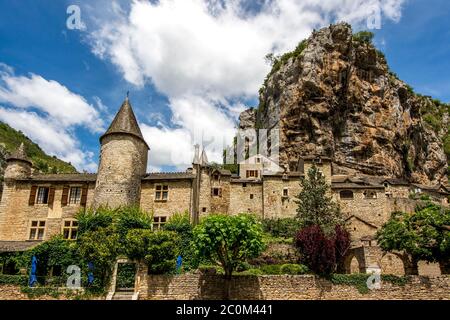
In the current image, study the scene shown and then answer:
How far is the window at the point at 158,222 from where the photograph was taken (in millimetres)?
29203

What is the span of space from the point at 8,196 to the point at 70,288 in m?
14.1

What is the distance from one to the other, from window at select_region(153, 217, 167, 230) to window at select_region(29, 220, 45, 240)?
9188 millimetres

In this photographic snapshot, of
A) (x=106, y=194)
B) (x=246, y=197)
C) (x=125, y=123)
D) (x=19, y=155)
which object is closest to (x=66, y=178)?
(x=19, y=155)

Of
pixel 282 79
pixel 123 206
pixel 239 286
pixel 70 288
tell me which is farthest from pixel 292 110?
pixel 70 288

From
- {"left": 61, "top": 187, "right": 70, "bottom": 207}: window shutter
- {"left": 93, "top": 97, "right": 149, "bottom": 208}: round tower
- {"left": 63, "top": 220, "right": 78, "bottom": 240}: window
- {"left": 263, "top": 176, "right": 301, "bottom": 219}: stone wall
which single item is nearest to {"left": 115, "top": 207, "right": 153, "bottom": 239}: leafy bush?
{"left": 93, "top": 97, "right": 149, "bottom": 208}: round tower

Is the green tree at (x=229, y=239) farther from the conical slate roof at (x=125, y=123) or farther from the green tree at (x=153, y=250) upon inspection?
the conical slate roof at (x=125, y=123)

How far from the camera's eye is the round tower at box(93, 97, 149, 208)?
1093 inches

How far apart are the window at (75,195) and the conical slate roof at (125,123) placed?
5.04 metres

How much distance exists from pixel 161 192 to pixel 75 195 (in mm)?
7464

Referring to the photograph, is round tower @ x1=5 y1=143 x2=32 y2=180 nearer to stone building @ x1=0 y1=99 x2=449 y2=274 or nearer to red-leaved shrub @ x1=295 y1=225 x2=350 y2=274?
stone building @ x1=0 y1=99 x2=449 y2=274

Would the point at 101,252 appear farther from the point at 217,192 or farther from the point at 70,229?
the point at 217,192

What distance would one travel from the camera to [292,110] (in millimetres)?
54438

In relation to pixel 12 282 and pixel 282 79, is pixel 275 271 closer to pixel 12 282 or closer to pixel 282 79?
pixel 12 282

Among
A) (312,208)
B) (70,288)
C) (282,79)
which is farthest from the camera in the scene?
(282,79)
